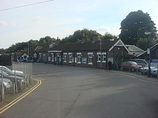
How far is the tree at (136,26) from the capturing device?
58.4 meters

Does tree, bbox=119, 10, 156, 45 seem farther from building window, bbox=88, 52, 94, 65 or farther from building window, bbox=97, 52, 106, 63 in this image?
building window, bbox=97, 52, 106, 63

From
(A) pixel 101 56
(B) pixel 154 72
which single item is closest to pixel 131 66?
(B) pixel 154 72

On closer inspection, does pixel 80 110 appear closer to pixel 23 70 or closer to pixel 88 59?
pixel 23 70

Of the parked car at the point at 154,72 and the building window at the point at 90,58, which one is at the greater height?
Result: the building window at the point at 90,58

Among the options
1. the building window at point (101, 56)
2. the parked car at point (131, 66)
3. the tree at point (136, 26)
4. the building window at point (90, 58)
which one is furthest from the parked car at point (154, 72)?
the tree at point (136, 26)

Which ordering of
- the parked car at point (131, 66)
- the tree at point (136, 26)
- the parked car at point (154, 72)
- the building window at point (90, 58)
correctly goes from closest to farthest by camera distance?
the parked car at point (154, 72), the parked car at point (131, 66), the building window at point (90, 58), the tree at point (136, 26)

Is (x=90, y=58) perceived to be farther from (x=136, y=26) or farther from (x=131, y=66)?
(x=136, y=26)

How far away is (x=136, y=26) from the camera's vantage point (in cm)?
5919

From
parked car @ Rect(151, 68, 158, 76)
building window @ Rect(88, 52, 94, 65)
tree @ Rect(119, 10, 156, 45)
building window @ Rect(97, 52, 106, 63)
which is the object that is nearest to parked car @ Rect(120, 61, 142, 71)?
building window @ Rect(97, 52, 106, 63)

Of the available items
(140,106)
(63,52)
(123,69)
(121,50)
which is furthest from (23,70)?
(63,52)

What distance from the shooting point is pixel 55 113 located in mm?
6641

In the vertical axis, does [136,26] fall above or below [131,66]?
above

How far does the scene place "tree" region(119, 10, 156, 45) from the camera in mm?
58375

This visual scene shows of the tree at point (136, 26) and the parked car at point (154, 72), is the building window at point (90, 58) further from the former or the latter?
the tree at point (136, 26)
